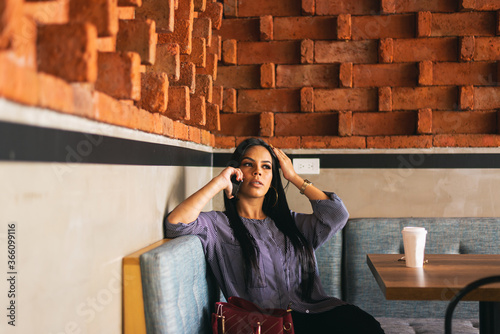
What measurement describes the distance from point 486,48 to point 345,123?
2.80 feet

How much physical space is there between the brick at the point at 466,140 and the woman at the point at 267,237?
33.9 inches

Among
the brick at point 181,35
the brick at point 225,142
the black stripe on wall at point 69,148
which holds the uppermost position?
the brick at point 181,35

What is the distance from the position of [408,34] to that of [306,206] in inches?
43.6

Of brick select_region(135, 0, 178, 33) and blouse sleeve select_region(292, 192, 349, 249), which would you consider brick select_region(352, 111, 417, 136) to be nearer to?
blouse sleeve select_region(292, 192, 349, 249)

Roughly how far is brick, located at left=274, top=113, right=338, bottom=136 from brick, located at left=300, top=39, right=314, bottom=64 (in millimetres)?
302

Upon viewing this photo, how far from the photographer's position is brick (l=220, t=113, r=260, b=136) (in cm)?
283

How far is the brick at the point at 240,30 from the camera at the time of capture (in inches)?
111

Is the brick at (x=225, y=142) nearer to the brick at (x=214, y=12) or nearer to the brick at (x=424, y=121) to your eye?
the brick at (x=214, y=12)

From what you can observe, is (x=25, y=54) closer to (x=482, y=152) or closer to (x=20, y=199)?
(x=20, y=199)

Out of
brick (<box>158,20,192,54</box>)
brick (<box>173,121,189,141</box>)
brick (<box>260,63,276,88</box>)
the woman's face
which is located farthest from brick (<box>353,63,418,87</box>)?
brick (<box>158,20,192,54</box>)

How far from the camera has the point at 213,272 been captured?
1975 mm

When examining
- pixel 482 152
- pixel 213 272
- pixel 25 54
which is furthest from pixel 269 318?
pixel 482 152

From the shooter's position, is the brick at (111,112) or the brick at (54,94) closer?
the brick at (54,94)

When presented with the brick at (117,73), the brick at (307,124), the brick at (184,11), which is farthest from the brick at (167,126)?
the brick at (307,124)
